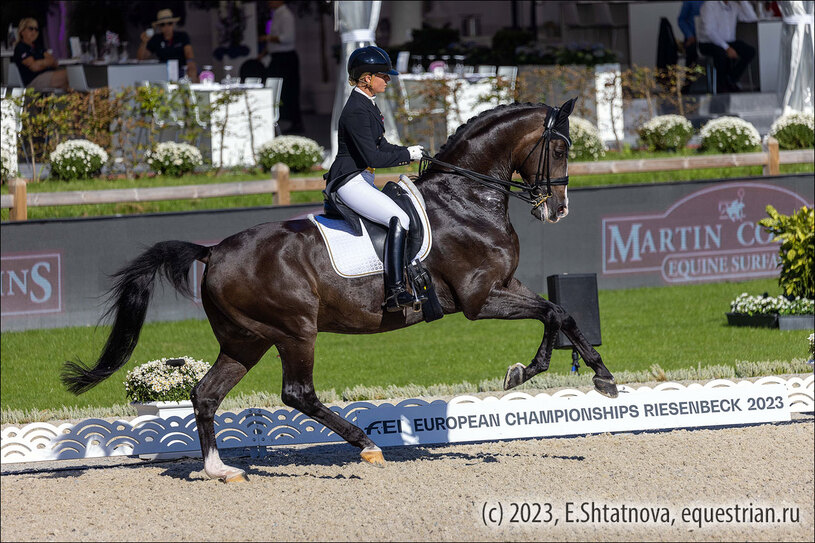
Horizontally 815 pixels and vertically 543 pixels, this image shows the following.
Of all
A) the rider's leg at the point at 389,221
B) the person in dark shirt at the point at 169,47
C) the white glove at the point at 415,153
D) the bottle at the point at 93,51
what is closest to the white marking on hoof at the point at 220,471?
the rider's leg at the point at 389,221

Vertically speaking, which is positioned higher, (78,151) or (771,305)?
(78,151)

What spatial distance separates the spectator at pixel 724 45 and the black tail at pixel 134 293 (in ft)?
47.3

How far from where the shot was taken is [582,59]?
18.9m

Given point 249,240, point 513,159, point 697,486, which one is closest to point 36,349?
point 249,240

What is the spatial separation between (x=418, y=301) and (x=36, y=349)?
20.4ft

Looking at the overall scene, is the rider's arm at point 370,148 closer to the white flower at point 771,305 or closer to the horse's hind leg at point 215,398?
the horse's hind leg at point 215,398

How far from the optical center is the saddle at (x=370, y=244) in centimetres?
734

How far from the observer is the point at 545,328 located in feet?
24.2

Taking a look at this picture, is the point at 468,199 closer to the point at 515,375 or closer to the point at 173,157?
the point at 515,375

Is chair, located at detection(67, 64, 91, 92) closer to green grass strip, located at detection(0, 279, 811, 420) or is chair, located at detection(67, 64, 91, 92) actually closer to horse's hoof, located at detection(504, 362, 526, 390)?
green grass strip, located at detection(0, 279, 811, 420)

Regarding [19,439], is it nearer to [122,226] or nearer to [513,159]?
[513,159]

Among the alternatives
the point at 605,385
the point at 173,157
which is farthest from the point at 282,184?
the point at 605,385

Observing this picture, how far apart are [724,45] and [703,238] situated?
6.20m

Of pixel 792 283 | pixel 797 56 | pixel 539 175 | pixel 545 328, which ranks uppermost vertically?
pixel 797 56
